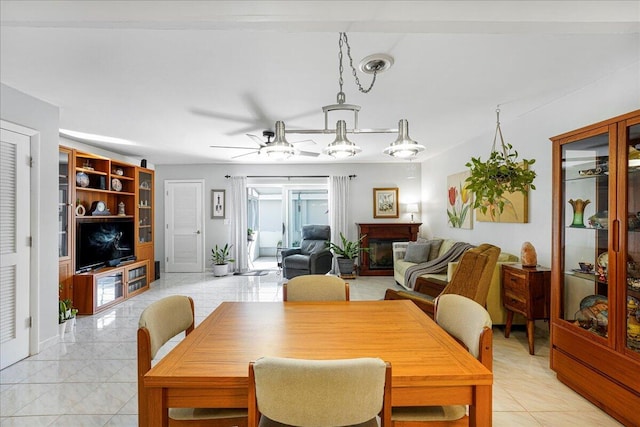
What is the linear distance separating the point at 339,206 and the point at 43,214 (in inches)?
188

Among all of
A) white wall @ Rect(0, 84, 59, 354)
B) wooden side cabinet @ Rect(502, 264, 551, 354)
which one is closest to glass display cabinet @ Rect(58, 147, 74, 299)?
white wall @ Rect(0, 84, 59, 354)

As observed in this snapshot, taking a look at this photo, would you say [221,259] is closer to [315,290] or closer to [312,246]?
[312,246]

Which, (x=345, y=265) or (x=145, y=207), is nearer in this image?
(x=145, y=207)

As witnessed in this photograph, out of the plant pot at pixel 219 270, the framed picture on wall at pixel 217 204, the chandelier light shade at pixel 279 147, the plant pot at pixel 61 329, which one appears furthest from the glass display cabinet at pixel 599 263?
the framed picture on wall at pixel 217 204

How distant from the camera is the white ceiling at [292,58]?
1415 mm

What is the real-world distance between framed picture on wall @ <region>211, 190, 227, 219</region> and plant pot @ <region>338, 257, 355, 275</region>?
2.70 m

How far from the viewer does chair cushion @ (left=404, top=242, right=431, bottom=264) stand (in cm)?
521

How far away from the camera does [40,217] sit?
2.92 meters

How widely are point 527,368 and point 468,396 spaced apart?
198 centimetres

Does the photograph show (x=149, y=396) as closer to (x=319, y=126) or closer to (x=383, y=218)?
(x=319, y=126)

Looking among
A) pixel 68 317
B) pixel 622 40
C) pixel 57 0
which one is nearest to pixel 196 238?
pixel 68 317

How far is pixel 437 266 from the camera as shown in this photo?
4414 mm

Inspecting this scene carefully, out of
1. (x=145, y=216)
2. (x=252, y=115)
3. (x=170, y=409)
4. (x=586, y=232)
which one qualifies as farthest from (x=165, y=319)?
(x=145, y=216)

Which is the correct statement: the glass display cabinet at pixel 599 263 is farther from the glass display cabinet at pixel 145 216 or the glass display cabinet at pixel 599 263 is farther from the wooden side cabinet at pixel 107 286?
the glass display cabinet at pixel 145 216
